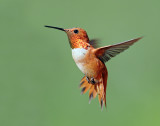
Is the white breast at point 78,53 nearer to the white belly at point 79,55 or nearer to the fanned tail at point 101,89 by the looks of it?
the white belly at point 79,55

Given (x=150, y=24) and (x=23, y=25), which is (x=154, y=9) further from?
(x=23, y=25)

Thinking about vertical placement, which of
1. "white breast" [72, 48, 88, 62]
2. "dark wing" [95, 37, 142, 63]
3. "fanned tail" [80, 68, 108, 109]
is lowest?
"fanned tail" [80, 68, 108, 109]

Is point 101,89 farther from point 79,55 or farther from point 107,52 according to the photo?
point 79,55

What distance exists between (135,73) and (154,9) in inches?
54.3

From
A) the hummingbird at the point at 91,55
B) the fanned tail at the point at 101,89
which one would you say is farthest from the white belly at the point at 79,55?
the fanned tail at the point at 101,89

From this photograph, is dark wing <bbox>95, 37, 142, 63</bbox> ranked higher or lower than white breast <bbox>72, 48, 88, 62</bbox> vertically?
A: lower

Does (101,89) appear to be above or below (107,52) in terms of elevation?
below

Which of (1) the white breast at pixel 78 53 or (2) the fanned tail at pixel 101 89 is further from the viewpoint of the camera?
(2) the fanned tail at pixel 101 89

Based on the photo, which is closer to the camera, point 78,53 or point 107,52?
point 78,53

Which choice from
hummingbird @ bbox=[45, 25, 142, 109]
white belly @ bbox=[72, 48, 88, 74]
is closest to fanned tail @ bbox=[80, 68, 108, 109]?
hummingbird @ bbox=[45, 25, 142, 109]

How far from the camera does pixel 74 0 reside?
15.7 ft

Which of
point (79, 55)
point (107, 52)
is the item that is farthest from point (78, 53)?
point (107, 52)

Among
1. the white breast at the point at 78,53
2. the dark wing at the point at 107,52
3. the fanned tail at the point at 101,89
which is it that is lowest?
the fanned tail at the point at 101,89

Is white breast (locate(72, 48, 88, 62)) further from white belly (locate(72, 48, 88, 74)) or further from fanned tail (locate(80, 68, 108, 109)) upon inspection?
fanned tail (locate(80, 68, 108, 109))
